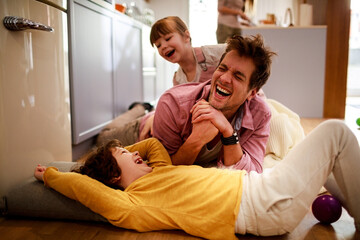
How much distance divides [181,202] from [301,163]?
0.40 meters

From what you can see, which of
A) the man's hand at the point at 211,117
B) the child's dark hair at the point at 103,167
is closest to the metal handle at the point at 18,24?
the child's dark hair at the point at 103,167

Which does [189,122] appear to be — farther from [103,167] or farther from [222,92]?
[103,167]

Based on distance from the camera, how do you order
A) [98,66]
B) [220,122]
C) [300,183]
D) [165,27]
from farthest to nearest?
[98,66]
[165,27]
[220,122]
[300,183]

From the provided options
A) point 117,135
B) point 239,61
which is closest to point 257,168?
point 239,61

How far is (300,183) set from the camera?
1.15 m

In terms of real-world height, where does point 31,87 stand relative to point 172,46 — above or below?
below

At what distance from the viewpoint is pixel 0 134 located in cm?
133

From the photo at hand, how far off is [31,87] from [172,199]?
739mm

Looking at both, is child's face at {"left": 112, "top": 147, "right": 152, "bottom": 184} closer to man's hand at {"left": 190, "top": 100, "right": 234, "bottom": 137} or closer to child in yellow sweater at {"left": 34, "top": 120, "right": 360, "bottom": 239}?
child in yellow sweater at {"left": 34, "top": 120, "right": 360, "bottom": 239}

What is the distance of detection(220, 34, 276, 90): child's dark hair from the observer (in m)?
1.45

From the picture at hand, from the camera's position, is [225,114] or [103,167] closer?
[103,167]

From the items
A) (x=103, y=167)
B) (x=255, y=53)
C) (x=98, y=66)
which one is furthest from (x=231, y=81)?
(x=98, y=66)

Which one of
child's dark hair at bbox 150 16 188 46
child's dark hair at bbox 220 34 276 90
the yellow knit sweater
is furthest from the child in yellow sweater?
child's dark hair at bbox 150 16 188 46

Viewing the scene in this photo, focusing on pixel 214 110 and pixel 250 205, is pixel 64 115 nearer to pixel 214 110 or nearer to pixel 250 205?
pixel 214 110
